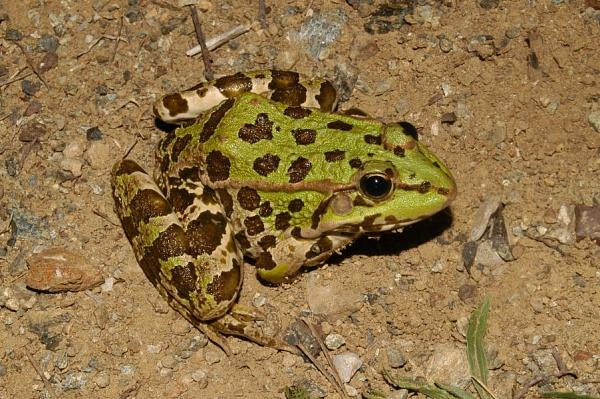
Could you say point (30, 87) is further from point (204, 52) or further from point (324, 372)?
point (324, 372)

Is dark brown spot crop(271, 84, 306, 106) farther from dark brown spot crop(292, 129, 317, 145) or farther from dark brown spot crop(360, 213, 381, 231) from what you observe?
dark brown spot crop(360, 213, 381, 231)

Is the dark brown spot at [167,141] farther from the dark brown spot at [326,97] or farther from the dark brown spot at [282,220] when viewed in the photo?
A: the dark brown spot at [326,97]

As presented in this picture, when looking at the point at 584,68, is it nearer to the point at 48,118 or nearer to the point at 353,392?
the point at 353,392

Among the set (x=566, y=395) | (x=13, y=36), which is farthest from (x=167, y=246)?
(x=566, y=395)

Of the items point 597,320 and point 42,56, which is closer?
point 597,320

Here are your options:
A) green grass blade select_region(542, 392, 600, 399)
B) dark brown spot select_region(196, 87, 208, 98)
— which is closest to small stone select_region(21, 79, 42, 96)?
dark brown spot select_region(196, 87, 208, 98)

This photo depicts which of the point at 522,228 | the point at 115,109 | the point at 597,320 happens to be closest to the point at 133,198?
the point at 115,109
